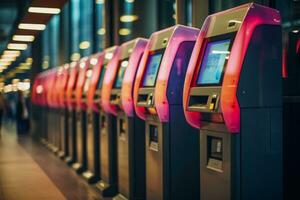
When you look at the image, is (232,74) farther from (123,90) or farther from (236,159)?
(123,90)

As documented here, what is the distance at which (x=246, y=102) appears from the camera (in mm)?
2982

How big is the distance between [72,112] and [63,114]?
44.7 inches

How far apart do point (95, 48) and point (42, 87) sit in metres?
2.64

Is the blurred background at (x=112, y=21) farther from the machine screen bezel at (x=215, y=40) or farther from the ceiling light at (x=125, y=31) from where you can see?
the machine screen bezel at (x=215, y=40)

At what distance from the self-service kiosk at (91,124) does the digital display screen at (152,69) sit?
1979 millimetres

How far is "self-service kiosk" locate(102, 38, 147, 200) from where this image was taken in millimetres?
4961

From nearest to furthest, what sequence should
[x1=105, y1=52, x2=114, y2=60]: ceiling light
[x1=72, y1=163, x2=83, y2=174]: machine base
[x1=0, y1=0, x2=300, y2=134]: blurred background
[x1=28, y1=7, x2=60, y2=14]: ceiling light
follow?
[x1=0, y1=0, x2=300, y2=134]: blurred background, [x1=105, y1=52, x2=114, y2=60]: ceiling light, [x1=28, y1=7, x2=60, y2=14]: ceiling light, [x1=72, y1=163, x2=83, y2=174]: machine base

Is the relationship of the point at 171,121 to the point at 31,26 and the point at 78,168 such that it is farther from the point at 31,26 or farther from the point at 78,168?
the point at 31,26

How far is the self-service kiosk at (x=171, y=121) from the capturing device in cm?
390

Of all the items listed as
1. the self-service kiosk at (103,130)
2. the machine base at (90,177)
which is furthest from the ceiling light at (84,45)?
Result: the self-service kiosk at (103,130)

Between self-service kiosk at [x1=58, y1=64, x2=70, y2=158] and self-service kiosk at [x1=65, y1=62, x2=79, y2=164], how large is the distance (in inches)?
7.7

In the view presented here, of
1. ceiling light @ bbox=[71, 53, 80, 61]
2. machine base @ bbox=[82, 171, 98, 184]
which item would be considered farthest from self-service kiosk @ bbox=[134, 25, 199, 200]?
ceiling light @ bbox=[71, 53, 80, 61]

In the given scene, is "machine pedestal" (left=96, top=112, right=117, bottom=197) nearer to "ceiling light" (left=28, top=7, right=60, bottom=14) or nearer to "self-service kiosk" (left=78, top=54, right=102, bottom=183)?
"self-service kiosk" (left=78, top=54, right=102, bottom=183)

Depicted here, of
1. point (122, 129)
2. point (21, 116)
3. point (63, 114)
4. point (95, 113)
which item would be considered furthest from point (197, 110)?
point (21, 116)
